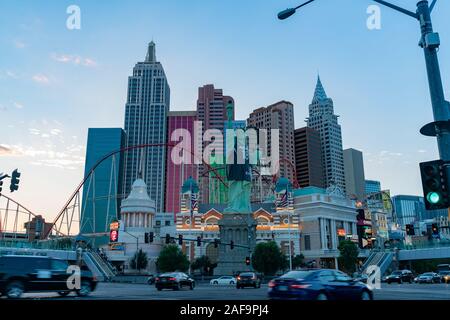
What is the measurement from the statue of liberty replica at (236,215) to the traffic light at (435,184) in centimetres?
7609

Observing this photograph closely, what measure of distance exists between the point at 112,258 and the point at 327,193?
189 ft

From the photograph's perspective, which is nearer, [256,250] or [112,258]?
[256,250]

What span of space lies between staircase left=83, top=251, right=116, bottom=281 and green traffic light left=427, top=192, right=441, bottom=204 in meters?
65.9

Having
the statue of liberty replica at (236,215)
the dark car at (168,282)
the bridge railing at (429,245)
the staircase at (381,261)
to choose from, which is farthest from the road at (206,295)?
the statue of liberty replica at (236,215)

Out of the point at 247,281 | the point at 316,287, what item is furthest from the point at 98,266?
the point at 316,287

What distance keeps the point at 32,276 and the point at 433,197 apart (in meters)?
16.1

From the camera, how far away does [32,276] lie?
17.7 metres

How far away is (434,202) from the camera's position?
32.6 feet

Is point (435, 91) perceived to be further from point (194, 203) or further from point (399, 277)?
point (194, 203)

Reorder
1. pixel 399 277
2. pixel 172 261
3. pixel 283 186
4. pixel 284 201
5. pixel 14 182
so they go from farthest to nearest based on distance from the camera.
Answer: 1. pixel 283 186
2. pixel 284 201
3. pixel 172 261
4. pixel 399 277
5. pixel 14 182

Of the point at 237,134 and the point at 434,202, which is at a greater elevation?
the point at 237,134
